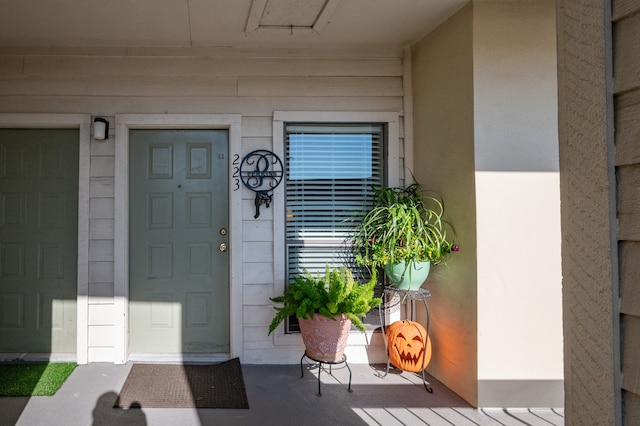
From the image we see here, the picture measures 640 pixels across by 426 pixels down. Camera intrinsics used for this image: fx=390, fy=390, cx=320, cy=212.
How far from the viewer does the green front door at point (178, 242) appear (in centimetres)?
299

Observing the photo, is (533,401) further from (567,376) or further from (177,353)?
(177,353)

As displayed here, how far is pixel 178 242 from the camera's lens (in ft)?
9.89

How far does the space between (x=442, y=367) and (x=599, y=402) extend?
2.09 meters

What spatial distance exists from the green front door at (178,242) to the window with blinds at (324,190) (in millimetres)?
537

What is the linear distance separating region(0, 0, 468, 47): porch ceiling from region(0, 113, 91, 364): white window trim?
549mm

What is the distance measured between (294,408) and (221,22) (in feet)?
8.29

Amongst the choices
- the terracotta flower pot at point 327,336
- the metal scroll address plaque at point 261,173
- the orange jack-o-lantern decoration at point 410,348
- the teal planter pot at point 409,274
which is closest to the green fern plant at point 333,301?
the terracotta flower pot at point 327,336

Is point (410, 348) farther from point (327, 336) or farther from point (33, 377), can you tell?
point (33, 377)

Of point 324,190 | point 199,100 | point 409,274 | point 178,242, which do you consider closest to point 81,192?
point 178,242

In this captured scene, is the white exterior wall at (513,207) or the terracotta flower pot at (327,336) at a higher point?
the white exterior wall at (513,207)

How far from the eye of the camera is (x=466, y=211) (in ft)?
7.94

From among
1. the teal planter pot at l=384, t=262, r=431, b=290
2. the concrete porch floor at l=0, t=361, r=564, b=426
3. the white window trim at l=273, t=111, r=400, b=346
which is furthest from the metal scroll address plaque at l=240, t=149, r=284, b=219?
the concrete porch floor at l=0, t=361, r=564, b=426

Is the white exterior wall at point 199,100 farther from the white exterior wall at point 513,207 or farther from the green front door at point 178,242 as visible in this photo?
the white exterior wall at point 513,207

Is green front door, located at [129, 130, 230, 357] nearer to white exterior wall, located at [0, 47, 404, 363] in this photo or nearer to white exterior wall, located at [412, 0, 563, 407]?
white exterior wall, located at [0, 47, 404, 363]
